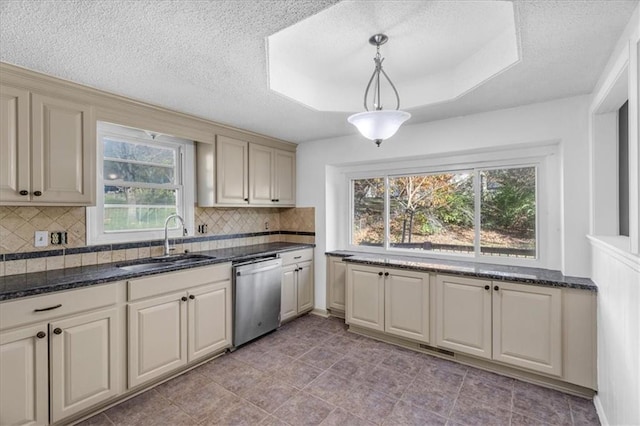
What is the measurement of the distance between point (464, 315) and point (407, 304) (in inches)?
20.0

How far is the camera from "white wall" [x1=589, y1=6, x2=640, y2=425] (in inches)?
51.3

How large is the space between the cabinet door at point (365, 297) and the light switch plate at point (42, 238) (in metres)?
2.61

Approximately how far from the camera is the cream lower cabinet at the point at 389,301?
9.27 feet

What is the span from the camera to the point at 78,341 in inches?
73.8

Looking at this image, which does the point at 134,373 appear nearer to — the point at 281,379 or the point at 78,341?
the point at 78,341

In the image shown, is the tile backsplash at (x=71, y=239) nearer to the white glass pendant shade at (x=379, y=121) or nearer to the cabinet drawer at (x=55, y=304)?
the cabinet drawer at (x=55, y=304)

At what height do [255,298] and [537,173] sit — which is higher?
[537,173]

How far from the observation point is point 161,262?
9.08 ft

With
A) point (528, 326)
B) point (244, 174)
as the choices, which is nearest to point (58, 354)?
point (244, 174)

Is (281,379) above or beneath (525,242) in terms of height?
beneath

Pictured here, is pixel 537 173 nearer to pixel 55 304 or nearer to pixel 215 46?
pixel 215 46

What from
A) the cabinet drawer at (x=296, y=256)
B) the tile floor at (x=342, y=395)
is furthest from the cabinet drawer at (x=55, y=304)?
the cabinet drawer at (x=296, y=256)

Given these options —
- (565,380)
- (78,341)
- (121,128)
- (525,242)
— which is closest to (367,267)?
(525,242)

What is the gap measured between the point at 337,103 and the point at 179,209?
195 centimetres
